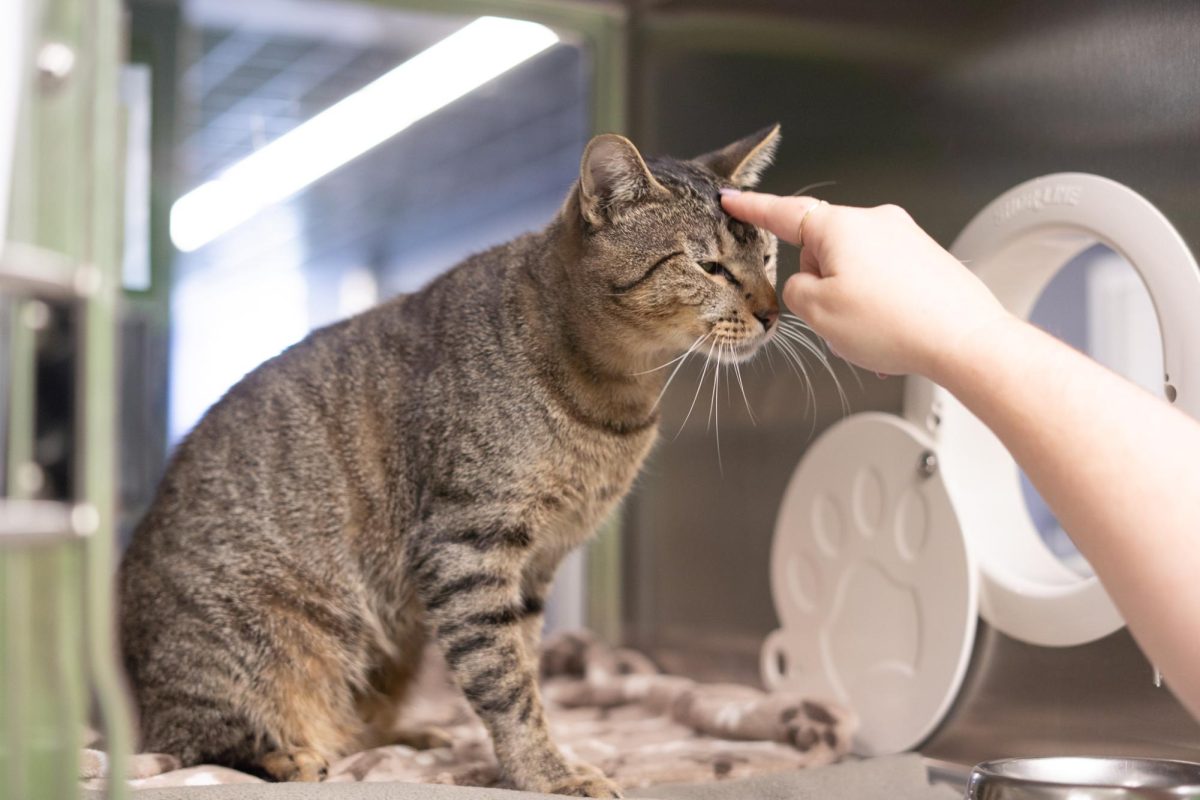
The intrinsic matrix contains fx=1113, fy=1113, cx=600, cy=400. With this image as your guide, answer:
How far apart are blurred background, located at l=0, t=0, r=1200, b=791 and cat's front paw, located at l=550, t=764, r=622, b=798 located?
2.02 ft

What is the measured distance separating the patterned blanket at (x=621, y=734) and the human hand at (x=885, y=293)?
79 cm

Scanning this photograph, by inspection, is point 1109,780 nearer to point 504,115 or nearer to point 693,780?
point 693,780

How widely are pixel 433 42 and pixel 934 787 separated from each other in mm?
1919

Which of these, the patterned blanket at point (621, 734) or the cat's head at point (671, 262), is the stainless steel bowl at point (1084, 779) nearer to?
the patterned blanket at point (621, 734)

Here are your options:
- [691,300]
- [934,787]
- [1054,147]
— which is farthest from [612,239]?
[934,787]

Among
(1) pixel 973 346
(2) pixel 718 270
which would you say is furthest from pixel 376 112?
(1) pixel 973 346

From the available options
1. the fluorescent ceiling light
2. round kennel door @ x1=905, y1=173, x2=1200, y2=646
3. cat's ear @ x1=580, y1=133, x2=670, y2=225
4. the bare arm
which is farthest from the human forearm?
the fluorescent ceiling light

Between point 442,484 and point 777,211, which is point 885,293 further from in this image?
point 442,484

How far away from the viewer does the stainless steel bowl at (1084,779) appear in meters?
1.06

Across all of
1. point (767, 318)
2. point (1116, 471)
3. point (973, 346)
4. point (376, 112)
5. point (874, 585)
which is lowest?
point (874, 585)

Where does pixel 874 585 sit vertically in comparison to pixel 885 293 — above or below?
below

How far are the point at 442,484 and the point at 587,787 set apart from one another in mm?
453

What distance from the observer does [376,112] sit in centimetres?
262

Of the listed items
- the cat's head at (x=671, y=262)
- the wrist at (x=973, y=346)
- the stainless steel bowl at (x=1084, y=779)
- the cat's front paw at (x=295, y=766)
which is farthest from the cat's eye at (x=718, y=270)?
the cat's front paw at (x=295, y=766)
